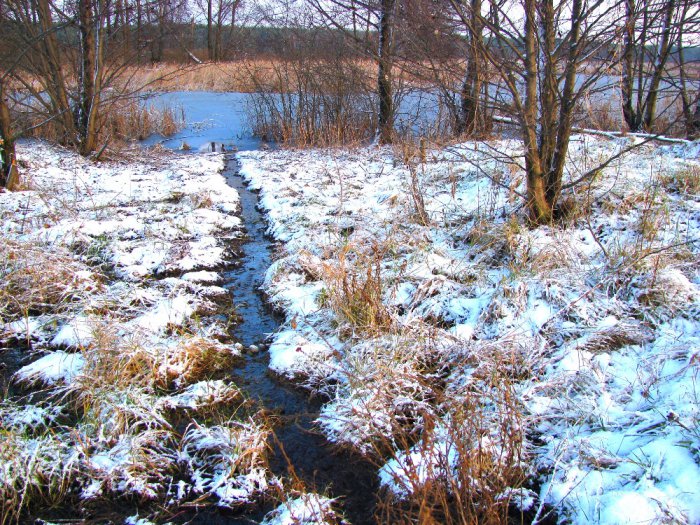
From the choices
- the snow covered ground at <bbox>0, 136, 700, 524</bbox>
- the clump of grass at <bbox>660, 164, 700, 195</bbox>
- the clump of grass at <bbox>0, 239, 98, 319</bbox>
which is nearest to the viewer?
the snow covered ground at <bbox>0, 136, 700, 524</bbox>

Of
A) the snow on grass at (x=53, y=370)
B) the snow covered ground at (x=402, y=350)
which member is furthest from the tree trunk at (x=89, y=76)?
the snow on grass at (x=53, y=370)

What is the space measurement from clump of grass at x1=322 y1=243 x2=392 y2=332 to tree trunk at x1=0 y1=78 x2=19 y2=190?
422cm

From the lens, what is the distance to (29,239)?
426cm

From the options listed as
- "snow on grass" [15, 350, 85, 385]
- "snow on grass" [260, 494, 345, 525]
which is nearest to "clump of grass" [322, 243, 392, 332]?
"snow on grass" [260, 494, 345, 525]

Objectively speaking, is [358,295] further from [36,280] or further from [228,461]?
[36,280]

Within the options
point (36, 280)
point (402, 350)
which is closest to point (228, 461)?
point (402, 350)

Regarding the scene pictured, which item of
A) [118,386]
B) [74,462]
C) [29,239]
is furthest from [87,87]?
[74,462]

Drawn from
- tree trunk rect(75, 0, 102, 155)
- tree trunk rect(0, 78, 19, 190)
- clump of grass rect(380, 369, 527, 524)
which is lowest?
clump of grass rect(380, 369, 527, 524)

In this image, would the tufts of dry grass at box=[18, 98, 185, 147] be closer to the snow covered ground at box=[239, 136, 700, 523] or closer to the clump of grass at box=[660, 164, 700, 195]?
the snow covered ground at box=[239, 136, 700, 523]

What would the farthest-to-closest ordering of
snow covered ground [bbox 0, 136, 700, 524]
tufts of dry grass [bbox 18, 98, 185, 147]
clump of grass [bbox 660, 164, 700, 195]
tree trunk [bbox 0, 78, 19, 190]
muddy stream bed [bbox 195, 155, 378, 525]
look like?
1. tufts of dry grass [bbox 18, 98, 185, 147]
2. tree trunk [bbox 0, 78, 19, 190]
3. clump of grass [bbox 660, 164, 700, 195]
4. muddy stream bed [bbox 195, 155, 378, 525]
5. snow covered ground [bbox 0, 136, 700, 524]

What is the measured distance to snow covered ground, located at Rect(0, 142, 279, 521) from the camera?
2172 mm

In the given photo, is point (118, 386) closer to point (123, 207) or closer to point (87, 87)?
point (123, 207)

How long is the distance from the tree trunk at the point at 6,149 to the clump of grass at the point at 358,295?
4.22 metres

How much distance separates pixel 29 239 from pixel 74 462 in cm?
279
